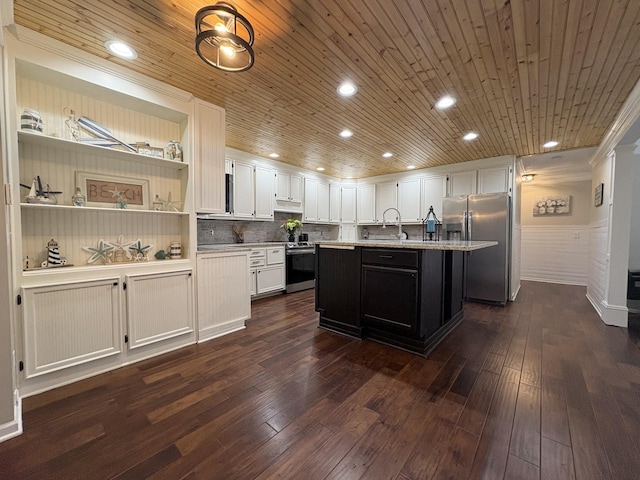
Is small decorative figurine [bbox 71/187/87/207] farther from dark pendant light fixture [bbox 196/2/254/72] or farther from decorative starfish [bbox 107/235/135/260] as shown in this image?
dark pendant light fixture [bbox 196/2/254/72]

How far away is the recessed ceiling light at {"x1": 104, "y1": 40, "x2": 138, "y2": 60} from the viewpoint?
191 centimetres

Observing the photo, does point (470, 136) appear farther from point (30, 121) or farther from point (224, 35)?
point (30, 121)

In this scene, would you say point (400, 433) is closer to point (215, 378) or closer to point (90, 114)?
point (215, 378)

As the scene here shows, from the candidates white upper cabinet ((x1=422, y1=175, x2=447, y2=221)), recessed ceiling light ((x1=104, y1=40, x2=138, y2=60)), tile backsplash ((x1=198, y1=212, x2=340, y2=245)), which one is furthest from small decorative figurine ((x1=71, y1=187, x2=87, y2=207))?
white upper cabinet ((x1=422, y1=175, x2=447, y2=221))

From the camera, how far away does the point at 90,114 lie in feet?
7.42

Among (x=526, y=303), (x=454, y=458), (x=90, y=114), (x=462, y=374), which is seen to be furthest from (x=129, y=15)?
(x=526, y=303)

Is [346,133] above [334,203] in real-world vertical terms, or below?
above

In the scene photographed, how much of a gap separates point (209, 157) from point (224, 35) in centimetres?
152

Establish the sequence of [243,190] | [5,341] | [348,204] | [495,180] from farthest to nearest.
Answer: [348,204] → [495,180] → [243,190] → [5,341]

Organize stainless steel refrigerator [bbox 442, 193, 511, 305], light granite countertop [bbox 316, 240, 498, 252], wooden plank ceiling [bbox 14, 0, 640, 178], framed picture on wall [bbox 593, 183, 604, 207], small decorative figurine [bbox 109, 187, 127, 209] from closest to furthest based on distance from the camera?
wooden plank ceiling [bbox 14, 0, 640, 178] → light granite countertop [bbox 316, 240, 498, 252] → small decorative figurine [bbox 109, 187, 127, 209] → framed picture on wall [bbox 593, 183, 604, 207] → stainless steel refrigerator [bbox 442, 193, 511, 305]

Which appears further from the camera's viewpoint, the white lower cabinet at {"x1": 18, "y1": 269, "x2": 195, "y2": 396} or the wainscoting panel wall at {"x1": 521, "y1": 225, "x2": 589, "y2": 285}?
the wainscoting panel wall at {"x1": 521, "y1": 225, "x2": 589, "y2": 285}

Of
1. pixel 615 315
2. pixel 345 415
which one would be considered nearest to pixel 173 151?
pixel 345 415

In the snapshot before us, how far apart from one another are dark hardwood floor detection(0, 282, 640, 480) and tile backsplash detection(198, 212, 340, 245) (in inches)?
85.4

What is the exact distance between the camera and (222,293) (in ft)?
9.53
